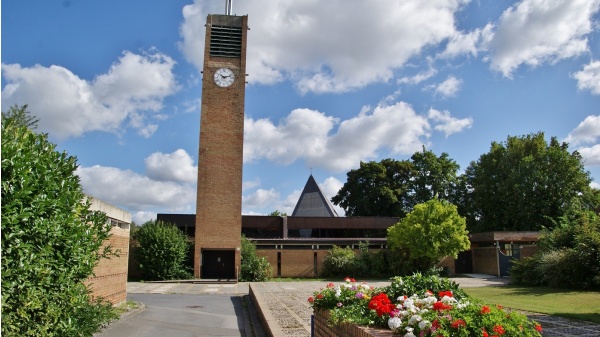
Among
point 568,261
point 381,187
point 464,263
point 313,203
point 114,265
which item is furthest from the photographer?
point 381,187

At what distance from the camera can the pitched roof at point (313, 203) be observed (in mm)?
48500

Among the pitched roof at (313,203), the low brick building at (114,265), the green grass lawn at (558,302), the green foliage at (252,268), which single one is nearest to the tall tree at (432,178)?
the pitched roof at (313,203)

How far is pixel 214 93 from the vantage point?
34188mm

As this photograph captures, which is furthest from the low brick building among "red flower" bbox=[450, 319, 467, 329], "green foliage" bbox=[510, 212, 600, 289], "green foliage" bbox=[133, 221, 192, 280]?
"green foliage" bbox=[510, 212, 600, 289]

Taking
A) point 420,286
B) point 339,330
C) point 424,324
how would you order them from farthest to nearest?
point 420,286 < point 339,330 < point 424,324

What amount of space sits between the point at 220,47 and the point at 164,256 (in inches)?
582

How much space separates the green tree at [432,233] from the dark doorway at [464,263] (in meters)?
6.44

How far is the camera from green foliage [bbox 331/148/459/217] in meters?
50.9

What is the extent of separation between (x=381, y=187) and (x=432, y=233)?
18.9 metres

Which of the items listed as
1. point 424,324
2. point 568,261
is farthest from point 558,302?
point 424,324

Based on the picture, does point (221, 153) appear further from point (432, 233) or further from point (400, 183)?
point (400, 183)

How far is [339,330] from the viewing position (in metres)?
5.88

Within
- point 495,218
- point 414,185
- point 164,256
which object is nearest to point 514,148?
point 495,218

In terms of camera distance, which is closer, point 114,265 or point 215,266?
point 114,265
